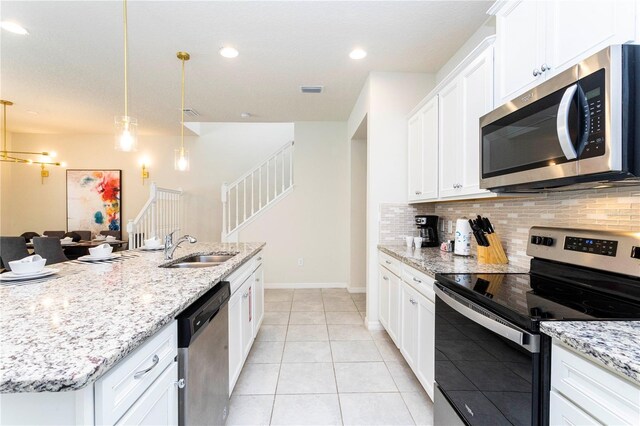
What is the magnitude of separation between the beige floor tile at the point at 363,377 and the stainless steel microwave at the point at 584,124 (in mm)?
1662

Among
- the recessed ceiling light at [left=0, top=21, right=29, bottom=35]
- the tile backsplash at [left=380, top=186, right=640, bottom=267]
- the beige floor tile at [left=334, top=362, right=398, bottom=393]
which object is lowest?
the beige floor tile at [left=334, top=362, right=398, bottom=393]

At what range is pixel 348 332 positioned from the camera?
3166mm

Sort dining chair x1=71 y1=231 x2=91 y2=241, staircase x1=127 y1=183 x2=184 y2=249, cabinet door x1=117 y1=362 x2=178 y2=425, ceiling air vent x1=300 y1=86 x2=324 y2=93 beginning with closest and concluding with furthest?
cabinet door x1=117 y1=362 x2=178 y2=425
ceiling air vent x1=300 y1=86 x2=324 y2=93
staircase x1=127 y1=183 x2=184 y2=249
dining chair x1=71 y1=231 x2=91 y2=241

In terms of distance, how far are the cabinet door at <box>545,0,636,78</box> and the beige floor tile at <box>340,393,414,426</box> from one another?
6.68ft

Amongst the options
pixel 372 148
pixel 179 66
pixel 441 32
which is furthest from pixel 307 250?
pixel 441 32

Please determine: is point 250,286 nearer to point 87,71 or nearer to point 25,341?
point 25,341

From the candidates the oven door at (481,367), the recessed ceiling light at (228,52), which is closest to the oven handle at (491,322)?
the oven door at (481,367)

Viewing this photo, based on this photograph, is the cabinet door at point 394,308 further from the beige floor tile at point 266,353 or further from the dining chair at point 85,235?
the dining chair at point 85,235

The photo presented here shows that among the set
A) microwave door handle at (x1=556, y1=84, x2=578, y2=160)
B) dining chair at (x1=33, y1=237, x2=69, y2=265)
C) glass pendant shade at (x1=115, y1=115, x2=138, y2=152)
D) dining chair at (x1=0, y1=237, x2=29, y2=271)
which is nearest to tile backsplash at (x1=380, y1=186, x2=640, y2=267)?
microwave door handle at (x1=556, y1=84, x2=578, y2=160)

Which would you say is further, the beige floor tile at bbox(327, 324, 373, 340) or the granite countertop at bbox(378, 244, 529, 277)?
the beige floor tile at bbox(327, 324, 373, 340)

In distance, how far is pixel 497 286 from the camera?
1.42 meters

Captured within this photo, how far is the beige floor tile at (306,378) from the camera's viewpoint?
2.13 m

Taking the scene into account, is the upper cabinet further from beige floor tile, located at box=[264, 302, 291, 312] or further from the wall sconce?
the wall sconce

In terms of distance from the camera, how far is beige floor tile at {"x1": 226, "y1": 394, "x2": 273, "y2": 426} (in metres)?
1.82
